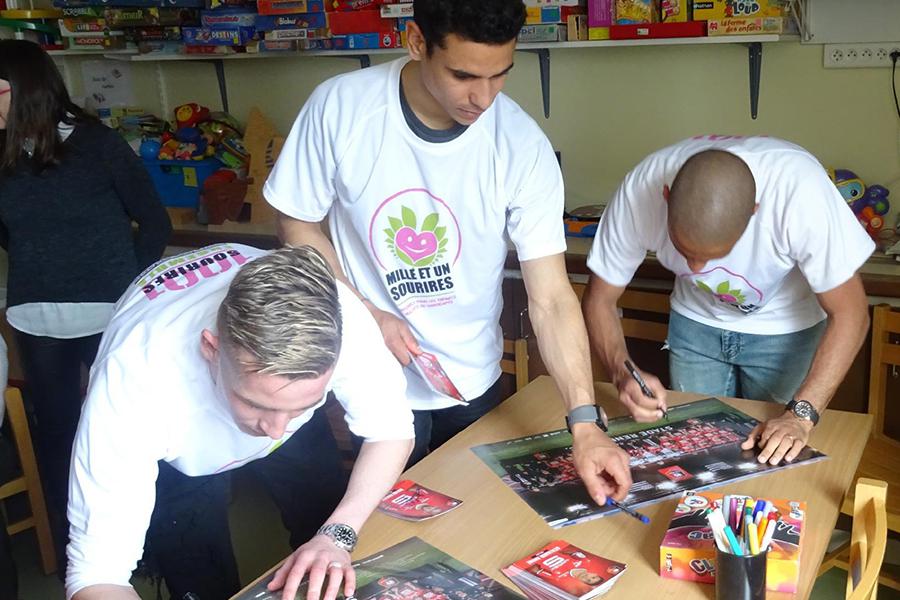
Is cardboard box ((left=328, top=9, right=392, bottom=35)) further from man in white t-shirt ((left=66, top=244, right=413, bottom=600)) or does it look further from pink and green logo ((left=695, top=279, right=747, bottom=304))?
man in white t-shirt ((left=66, top=244, right=413, bottom=600))

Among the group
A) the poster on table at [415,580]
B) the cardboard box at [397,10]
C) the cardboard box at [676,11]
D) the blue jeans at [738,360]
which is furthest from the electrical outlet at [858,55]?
the poster on table at [415,580]

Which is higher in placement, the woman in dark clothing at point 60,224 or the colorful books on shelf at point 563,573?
the woman in dark clothing at point 60,224

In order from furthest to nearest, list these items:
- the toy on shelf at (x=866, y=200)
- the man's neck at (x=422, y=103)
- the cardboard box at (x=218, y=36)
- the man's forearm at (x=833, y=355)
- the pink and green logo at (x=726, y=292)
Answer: the cardboard box at (x=218, y=36), the toy on shelf at (x=866, y=200), the pink and green logo at (x=726, y=292), the man's forearm at (x=833, y=355), the man's neck at (x=422, y=103)

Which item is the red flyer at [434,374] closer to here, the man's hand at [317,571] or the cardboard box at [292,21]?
the man's hand at [317,571]

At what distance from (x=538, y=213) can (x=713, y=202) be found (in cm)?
33

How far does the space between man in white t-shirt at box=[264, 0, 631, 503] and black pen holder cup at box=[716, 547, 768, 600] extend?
499 mm

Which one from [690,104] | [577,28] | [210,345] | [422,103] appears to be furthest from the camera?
[690,104]

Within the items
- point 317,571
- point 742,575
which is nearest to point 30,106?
point 317,571

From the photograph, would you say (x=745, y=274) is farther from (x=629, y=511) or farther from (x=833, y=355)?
(x=629, y=511)

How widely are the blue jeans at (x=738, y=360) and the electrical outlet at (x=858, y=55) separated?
1.11 metres

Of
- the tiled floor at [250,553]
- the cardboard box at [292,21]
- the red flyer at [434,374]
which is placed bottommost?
the tiled floor at [250,553]

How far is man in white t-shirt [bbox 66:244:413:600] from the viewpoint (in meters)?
1.23

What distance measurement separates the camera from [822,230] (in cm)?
187

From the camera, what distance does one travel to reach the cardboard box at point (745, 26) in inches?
108
